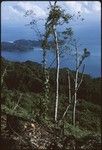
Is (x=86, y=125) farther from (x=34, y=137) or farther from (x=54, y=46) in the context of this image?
(x=34, y=137)

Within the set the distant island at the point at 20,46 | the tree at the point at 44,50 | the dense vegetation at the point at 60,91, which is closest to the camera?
the tree at the point at 44,50

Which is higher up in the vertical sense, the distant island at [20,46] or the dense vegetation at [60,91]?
the distant island at [20,46]

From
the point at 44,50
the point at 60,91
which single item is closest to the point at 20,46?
the point at 60,91

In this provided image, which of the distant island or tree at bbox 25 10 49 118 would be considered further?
the distant island

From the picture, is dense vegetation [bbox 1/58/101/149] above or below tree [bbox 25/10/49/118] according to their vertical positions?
below

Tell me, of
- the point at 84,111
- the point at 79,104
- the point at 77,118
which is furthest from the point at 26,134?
the point at 79,104

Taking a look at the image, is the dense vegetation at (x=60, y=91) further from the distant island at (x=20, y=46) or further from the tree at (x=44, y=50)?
the tree at (x=44, y=50)

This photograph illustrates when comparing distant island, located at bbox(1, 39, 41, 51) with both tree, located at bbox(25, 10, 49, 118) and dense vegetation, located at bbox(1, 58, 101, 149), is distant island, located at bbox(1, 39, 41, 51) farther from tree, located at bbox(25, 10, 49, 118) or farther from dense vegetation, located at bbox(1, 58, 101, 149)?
tree, located at bbox(25, 10, 49, 118)

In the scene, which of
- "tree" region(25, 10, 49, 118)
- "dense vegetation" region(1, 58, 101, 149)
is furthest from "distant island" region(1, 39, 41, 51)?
"tree" region(25, 10, 49, 118)

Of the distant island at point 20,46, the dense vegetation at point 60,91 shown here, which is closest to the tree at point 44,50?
the distant island at point 20,46

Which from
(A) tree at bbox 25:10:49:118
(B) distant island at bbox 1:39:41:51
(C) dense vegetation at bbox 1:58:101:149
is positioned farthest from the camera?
(B) distant island at bbox 1:39:41:51

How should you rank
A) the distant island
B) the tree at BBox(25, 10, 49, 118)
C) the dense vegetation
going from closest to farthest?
the tree at BBox(25, 10, 49, 118)
the dense vegetation
the distant island
